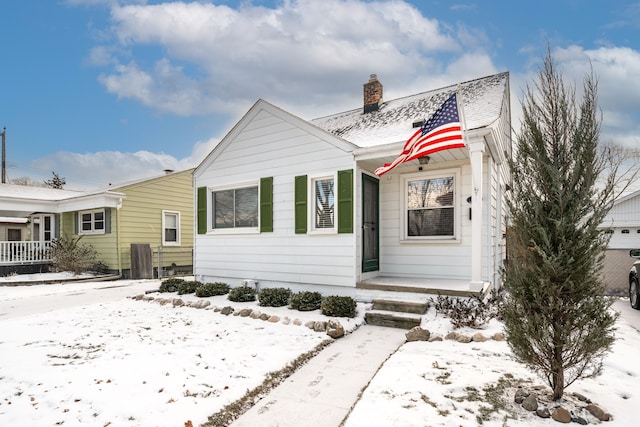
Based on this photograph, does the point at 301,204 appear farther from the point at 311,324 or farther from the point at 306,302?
the point at 311,324

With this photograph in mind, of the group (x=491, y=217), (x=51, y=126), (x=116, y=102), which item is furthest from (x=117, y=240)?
(x=51, y=126)

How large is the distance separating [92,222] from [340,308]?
13.2 meters

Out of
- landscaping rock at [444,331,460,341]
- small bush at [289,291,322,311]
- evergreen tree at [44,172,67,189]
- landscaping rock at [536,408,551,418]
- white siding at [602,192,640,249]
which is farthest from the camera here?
evergreen tree at [44,172,67,189]

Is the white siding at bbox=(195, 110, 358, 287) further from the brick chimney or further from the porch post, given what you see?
the brick chimney

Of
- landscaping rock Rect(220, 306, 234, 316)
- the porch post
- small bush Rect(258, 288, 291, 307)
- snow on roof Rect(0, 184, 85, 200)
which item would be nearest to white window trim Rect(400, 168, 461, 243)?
the porch post

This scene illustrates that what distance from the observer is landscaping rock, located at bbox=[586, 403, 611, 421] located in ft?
8.50

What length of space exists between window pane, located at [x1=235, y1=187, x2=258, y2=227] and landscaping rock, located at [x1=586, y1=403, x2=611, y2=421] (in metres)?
6.98

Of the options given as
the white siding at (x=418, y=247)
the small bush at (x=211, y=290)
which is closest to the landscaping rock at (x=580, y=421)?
the white siding at (x=418, y=247)

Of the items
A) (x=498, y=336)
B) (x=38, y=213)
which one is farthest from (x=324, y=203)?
(x=38, y=213)

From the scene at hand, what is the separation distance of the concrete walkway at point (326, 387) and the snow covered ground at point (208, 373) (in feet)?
0.58

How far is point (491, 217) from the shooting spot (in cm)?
646

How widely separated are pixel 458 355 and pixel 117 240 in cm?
1335

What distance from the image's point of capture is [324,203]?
7320 millimetres

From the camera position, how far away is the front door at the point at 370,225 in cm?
720
